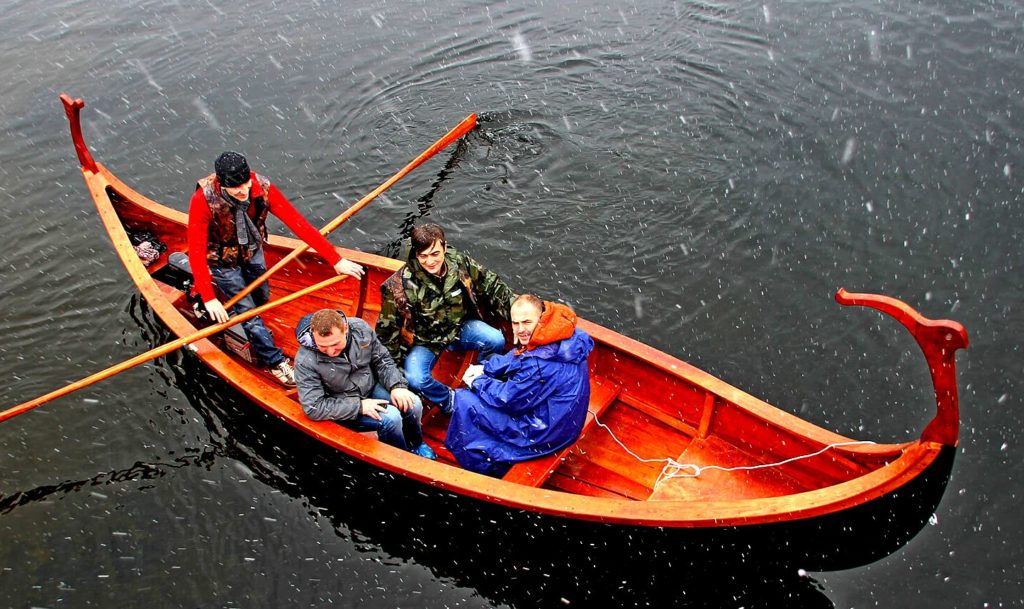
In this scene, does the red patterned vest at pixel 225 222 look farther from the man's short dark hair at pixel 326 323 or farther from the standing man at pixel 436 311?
the man's short dark hair at pixel 326 323

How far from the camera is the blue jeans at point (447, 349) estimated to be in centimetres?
684

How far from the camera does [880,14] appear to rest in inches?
518

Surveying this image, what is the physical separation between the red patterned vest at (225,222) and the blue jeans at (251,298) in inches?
4.5

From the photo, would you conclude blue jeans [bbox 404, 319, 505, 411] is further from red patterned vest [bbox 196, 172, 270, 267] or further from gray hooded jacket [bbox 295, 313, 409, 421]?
red patterned vest [bbox 196, 172, 270, 267]

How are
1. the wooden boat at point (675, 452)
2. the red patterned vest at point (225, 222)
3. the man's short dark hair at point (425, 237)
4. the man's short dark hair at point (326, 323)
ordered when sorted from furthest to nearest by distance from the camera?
the red patterned vest at point (225, 222) → the man's short dark hair at point (425, 237) → the man's short dark hair at point (326, 323) → the wooden boat at point (675, 452)

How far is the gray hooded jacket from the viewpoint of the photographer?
6.27 metres

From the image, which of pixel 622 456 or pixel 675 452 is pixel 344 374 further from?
pixel 675 452

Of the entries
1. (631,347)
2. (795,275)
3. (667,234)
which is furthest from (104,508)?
(795,275)

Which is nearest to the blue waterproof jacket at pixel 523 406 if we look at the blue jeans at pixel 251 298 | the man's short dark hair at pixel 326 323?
the man's short dark hair at pixel 326 323

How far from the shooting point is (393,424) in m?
6.52

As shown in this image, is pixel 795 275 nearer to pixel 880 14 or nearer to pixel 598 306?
pixel 598 306

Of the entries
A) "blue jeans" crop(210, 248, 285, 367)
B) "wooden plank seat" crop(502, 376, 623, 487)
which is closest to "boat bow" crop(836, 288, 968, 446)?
"wooden plank seat" crop(502, 376, 623, 487)

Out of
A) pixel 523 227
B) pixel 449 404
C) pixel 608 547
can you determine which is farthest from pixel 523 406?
pixel 523 227

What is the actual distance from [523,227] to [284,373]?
379 cm
